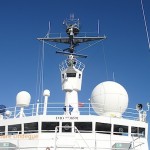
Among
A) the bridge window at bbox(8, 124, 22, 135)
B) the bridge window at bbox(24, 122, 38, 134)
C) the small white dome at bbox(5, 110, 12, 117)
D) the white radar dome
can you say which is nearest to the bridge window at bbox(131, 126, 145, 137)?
the bridge window at bbox(24, 122, 38, 134)

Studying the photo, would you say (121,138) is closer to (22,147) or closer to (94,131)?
(94,131)

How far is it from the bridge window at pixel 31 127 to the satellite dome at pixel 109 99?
16.2 feet

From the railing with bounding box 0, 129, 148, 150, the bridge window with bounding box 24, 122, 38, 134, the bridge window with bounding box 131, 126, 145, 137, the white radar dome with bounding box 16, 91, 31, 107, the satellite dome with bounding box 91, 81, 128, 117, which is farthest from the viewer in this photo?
the white radar dome with bounding box 16, 91, 31, 107

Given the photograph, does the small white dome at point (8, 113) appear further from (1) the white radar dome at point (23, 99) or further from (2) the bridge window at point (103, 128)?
(2) the bridge window at point (103, 128)

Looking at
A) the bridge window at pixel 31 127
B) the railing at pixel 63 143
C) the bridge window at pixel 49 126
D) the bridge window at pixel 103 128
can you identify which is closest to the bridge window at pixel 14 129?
the bridge window at pixel 31 127

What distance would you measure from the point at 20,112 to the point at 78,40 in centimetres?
790

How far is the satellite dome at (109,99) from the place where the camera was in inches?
947

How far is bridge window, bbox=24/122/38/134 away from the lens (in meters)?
21.7

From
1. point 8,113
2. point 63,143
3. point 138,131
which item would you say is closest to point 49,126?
point 63,143

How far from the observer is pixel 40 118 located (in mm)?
21484

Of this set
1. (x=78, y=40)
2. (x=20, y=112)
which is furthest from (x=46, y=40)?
(x=20, y=112)

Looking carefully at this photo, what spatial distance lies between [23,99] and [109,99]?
21.7ft

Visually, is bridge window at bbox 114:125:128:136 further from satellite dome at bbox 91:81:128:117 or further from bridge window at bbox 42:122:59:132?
bridge window at bbox 42:122:59:132

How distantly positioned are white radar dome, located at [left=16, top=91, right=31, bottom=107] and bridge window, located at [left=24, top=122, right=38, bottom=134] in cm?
341
